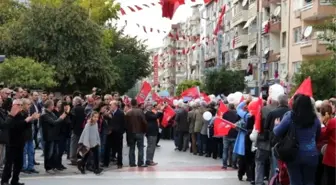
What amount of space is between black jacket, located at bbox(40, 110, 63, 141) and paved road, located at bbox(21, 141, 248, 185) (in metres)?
0.91

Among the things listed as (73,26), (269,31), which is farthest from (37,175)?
(269,31)

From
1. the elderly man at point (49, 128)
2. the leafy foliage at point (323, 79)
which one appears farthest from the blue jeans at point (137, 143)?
the leafy foliage at point (323, 79)

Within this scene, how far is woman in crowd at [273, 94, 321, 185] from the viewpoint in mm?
9383

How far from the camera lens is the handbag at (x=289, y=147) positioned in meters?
9.32

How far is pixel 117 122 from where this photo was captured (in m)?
18.0

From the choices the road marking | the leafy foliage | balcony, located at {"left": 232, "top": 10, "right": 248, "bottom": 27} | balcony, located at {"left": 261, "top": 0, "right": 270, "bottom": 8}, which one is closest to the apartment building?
balcony, located at {"left": 261, "top": 0, "right": 270, "bottom": 8}

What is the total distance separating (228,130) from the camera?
58.2ft

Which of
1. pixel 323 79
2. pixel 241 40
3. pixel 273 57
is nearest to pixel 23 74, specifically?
pixel 323 79

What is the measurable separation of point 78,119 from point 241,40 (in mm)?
50839

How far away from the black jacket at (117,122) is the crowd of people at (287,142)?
2.77 meters

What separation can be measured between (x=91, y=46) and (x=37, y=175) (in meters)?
24.1

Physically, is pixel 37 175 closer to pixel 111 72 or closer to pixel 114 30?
pixel 111 72

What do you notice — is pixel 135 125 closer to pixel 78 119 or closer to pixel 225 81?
pixel 78 119

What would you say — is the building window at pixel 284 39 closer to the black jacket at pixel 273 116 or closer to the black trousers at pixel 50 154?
the black trousers at pixel 50 154
